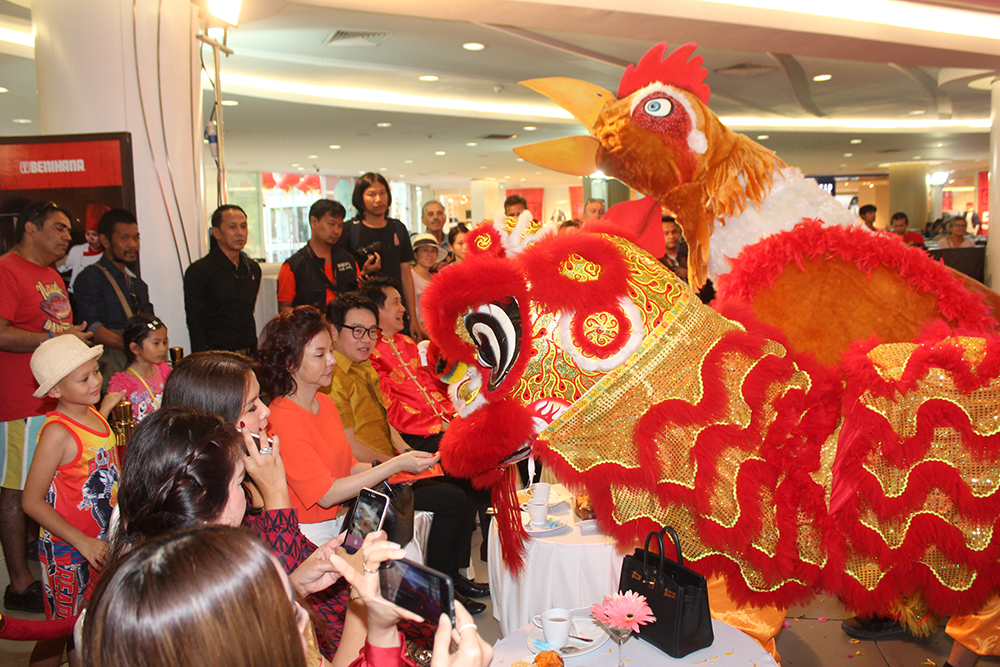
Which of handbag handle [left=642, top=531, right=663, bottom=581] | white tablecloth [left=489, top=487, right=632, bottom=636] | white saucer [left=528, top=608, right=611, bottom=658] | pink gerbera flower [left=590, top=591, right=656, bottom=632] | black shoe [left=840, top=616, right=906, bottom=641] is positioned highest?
handbag handle [left=642, top=531, right=663, bottom=581]

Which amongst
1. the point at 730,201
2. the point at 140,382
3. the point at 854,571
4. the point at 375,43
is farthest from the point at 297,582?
the point at 375,43

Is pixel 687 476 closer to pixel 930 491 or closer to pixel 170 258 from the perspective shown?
pixel 930 491

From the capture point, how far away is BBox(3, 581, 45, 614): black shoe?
2775mm

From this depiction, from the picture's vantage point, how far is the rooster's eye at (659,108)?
6.36 ft

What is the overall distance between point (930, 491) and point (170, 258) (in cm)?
331

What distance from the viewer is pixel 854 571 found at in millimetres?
1367

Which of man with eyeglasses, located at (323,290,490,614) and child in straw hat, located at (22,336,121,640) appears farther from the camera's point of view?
man with eyeglasses, located at (323,290,490,614)

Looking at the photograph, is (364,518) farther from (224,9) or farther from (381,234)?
(224,9)

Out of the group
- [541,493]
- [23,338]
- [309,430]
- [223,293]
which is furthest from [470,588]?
[23,338]

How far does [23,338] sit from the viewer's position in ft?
9.05

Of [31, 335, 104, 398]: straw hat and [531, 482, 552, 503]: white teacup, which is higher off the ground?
[31, 335, 104, 398]: straw hat

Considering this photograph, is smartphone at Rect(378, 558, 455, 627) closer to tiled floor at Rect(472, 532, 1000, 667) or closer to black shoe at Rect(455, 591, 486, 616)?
tiled floor at Rect(472, 532, 1000, 667)

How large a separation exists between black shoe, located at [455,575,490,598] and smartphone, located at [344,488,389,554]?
169cm

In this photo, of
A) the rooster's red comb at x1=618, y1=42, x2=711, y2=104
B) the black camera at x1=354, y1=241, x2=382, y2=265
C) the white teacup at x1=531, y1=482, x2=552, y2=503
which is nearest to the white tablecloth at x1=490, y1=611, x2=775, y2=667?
the white teacup at x1=531, y1=482, x2=552, y2=503
